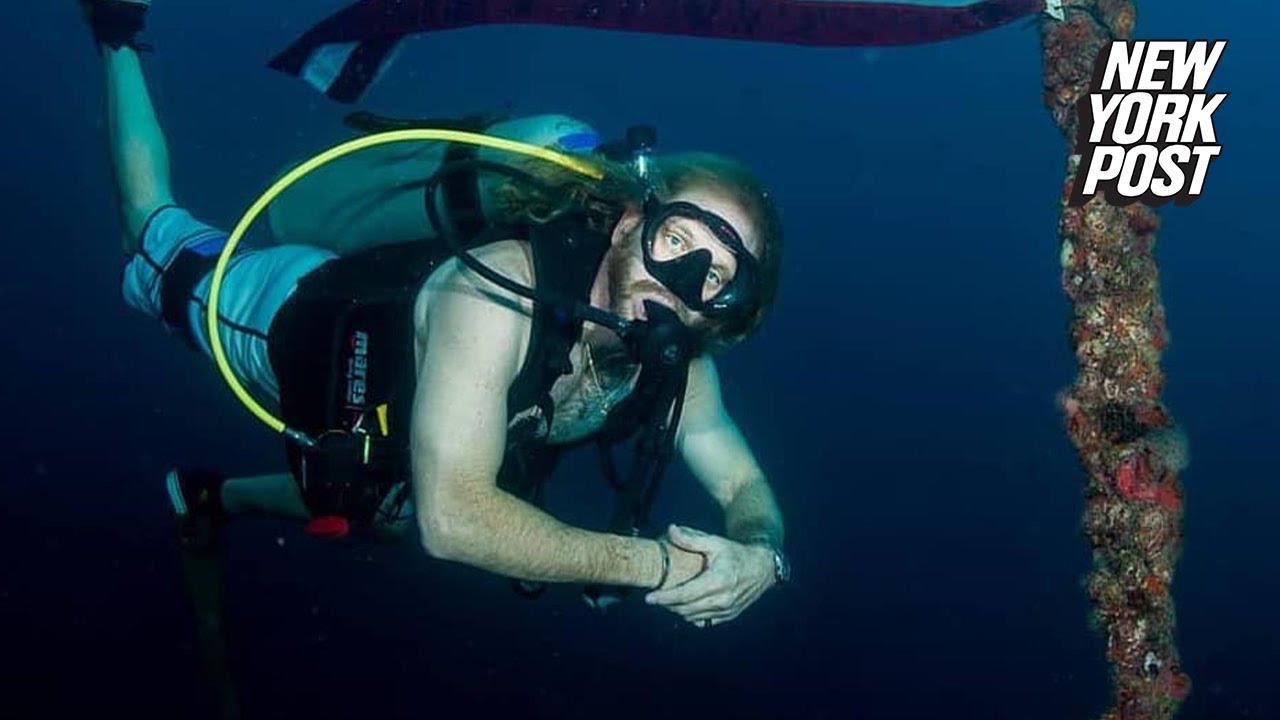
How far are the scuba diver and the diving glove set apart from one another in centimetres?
213

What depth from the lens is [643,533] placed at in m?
3.56

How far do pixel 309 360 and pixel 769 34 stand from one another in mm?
2224

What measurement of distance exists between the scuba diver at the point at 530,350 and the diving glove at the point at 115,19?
2129mm

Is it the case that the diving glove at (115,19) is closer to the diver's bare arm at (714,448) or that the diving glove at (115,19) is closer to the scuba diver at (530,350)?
the scuba diver at (530,350)

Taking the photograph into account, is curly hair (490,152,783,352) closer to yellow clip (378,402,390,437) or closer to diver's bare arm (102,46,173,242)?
yellow clip (378,402,390,437)

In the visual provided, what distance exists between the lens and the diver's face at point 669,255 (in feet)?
9.66

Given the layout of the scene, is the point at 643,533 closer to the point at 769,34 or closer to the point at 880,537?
the point at 769,34

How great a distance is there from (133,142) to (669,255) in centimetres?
380

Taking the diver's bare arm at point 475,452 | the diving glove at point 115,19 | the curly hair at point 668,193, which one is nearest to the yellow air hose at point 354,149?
the curly hair at point 668,193

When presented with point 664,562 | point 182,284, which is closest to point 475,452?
point 664,562

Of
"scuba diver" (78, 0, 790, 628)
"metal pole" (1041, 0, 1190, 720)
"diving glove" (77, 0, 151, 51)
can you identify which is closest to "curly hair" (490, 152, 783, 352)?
"scuba diver" (78, 0, 790, 628)

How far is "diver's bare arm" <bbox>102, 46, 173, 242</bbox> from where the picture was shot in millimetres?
5117

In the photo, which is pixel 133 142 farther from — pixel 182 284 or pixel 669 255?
pixel 669 255

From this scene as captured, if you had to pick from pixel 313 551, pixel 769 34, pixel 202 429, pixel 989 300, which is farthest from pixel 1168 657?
pixel 989 300
